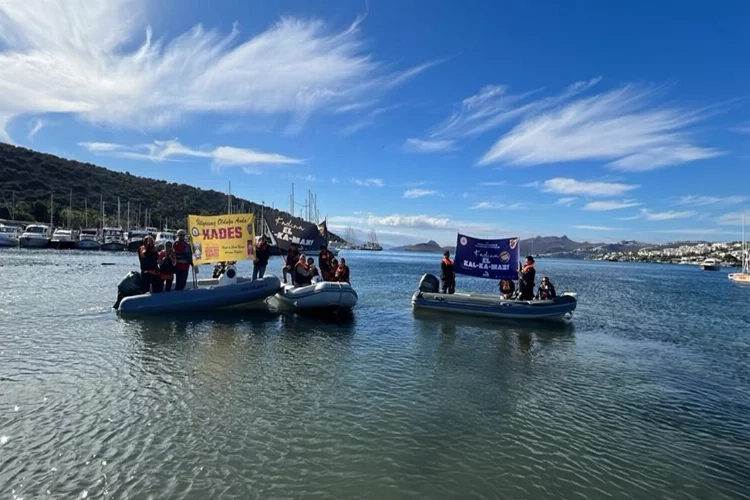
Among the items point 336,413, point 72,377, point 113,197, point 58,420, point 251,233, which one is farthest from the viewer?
point 113,197

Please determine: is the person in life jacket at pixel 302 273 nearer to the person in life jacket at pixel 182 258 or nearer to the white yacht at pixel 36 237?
the person in life jacket at pixel 182 258

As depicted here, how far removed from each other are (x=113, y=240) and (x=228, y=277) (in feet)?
226

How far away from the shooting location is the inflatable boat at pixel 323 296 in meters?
16.0

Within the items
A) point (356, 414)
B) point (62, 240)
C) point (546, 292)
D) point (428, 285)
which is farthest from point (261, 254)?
point (62, 240)

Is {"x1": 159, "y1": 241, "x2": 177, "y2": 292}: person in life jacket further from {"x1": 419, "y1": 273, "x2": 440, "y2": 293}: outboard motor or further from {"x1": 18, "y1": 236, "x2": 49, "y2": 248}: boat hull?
{"x1": 18, "y1": 236, "x2": 49, "y2": 248}: boat hull

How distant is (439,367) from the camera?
1044 cm

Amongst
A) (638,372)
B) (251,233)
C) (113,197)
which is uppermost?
(113,197)

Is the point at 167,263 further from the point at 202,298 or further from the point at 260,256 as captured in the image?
the point at 260,256

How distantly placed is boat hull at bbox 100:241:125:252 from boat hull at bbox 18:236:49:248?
7.58m

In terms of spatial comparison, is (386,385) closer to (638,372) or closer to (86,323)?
(638,372)

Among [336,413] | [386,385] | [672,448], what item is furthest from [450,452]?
[672,448]

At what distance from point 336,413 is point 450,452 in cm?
203

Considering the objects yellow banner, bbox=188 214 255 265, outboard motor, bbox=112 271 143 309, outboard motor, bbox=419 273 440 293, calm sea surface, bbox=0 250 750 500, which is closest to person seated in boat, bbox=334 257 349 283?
yellow banner, bbox=188 214 255 265

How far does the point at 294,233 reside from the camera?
18047 millimetres
